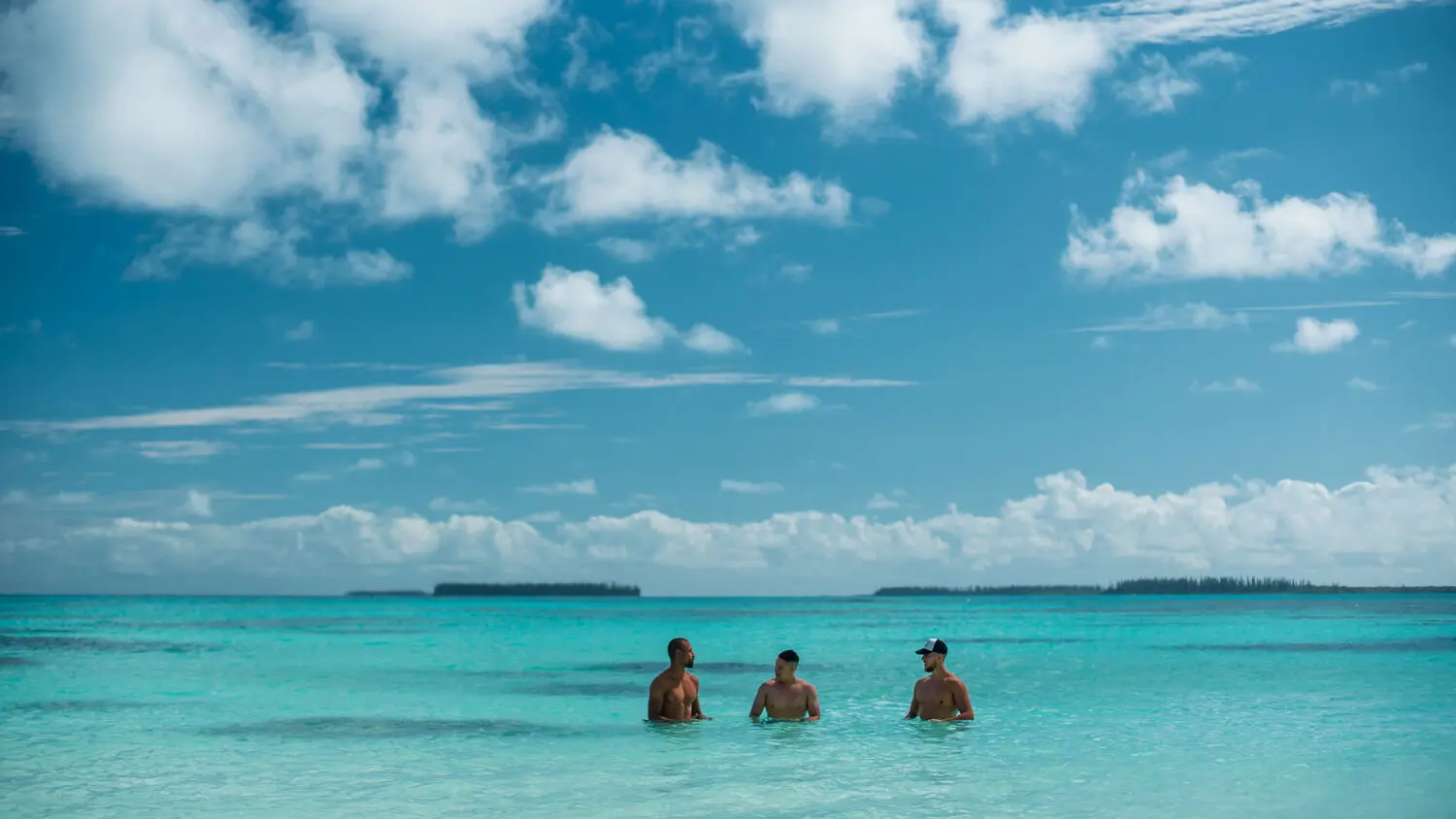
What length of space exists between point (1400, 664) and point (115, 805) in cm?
3346

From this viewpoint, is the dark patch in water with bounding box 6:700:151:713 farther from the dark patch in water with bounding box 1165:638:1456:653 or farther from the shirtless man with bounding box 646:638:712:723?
the dark patch in water with bounding box 1165:638:1456:653

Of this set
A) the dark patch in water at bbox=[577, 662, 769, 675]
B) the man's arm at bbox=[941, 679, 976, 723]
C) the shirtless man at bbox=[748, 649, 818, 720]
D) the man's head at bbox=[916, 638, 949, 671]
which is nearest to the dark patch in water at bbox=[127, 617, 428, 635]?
the dark patch in water at bbox=[577, 662, 769, 675]

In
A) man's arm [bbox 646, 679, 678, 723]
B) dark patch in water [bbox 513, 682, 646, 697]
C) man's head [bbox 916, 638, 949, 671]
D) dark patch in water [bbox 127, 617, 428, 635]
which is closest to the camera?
man's head [bbox 916, 638, 949, 671]

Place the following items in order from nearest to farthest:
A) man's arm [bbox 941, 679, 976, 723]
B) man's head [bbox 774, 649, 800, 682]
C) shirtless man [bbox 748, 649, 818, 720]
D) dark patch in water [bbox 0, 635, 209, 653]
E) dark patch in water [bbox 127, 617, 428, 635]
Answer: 1. man's head [bbox 774, 649, 800, 682]
2. man's arm [bbox 941, 679, 976, 723]
3. shirtless man [bbox 748, 649, 818, 720]
4. dark patch in water [bbox 0, 635, 209, 653]
5. dark patch in water [bbox 127, 617, 428, 635]

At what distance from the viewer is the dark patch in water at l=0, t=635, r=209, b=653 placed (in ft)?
157

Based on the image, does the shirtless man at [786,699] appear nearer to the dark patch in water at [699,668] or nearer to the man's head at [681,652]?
the man's head at [681,652]

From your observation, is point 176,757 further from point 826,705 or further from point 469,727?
point 826,705

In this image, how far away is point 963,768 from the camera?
15.4 m

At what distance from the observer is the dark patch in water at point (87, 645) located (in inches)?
1887

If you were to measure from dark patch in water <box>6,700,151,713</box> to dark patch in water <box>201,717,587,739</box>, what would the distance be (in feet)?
16.0

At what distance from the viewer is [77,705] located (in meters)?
24.8

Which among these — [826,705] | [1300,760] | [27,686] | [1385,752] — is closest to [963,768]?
[1300,760]

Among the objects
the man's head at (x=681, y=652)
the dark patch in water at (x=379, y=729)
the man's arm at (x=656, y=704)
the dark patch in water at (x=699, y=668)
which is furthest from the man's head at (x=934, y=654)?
the dark patch in water at (x=699, y=668)

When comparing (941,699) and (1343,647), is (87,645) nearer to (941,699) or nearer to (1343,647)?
(941,699)
